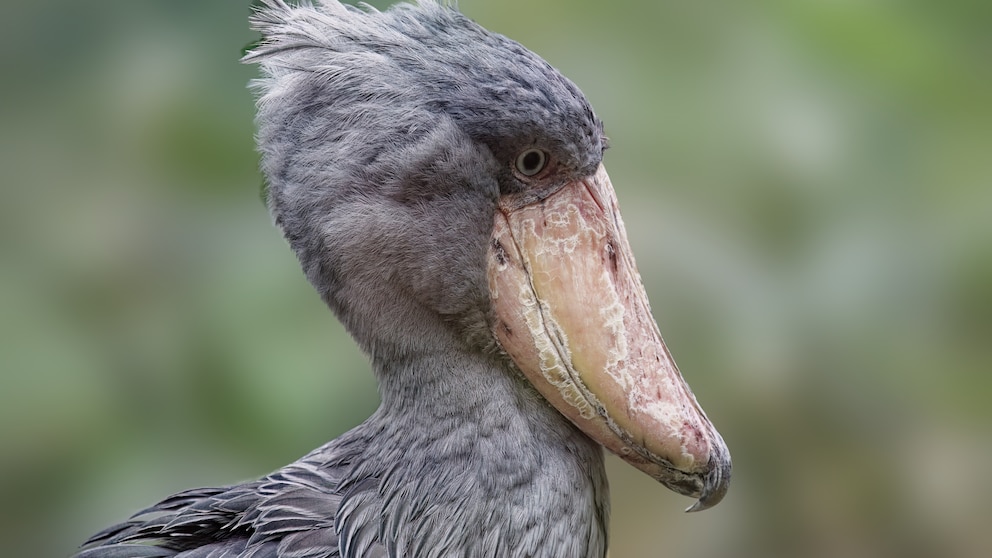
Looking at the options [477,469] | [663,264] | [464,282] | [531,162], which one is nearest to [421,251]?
[464,282]

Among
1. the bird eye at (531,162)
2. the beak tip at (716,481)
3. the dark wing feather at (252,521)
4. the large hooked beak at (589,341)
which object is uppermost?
the bird eye at (531,162)

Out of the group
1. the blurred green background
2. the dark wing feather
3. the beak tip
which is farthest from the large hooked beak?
the blurred green background

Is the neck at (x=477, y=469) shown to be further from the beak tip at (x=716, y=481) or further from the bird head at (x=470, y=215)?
the beak tip at (x=716, y=481)

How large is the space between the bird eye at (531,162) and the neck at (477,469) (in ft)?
0.83

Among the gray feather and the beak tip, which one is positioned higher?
the gray feather

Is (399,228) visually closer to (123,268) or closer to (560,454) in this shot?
(560,454)

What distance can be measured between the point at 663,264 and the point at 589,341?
125 centimetres

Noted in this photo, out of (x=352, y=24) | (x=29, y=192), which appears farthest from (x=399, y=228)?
(x=29, y=192)

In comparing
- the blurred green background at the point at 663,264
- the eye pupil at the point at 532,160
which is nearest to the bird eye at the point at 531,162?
the eye pupil at the point at 532,160

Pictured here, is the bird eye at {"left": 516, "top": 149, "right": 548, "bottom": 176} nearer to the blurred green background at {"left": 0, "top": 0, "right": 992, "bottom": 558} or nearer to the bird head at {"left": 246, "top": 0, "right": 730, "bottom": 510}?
the bird head at {"left": 246, "top": 0, "right": 730, "bottom": 510}

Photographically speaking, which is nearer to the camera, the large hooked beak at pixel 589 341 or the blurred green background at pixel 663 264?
the large hooked beak at pixel 589 341

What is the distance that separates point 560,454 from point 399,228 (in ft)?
1.20

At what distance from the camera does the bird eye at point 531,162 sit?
1.34m

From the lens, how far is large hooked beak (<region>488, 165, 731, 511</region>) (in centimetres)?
134
